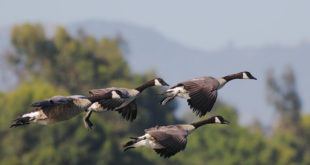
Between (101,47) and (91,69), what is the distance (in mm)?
12259

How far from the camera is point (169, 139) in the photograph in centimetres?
1282

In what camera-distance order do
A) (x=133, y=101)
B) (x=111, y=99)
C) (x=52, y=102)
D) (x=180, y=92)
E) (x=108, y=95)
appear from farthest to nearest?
(x=133, y=101) < (x=180, y=92) < (x=111, y=99) < (x=108, y=95) < (x=52, y=102)

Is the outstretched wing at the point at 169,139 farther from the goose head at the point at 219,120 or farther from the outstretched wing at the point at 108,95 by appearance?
the goose head at the point at 219,120

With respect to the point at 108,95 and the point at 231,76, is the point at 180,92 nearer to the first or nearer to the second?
the point at 231,76

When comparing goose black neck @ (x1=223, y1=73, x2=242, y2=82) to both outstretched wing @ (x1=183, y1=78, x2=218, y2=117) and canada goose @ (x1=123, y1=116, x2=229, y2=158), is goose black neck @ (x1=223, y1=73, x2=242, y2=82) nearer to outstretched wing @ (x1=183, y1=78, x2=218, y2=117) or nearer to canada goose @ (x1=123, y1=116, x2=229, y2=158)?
outstretched wing @ (x1=183, y1=78, x2=218, y2=117)

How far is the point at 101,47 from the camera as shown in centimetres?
11294

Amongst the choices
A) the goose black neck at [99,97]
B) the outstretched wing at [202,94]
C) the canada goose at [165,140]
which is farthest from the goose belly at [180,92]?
the goose black neck at [99,97]

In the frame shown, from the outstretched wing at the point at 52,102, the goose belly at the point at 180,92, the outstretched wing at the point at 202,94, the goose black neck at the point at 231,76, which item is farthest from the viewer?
the goose black neck at the point at 231,76

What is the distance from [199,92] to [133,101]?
1587mm

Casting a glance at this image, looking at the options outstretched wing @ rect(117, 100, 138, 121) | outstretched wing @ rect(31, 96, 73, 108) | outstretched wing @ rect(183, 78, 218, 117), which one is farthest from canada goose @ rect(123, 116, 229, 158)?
outstretched wing @ rect(117, 100, 138, 121)

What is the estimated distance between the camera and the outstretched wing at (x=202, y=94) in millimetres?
13852

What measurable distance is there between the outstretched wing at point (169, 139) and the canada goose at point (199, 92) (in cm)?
69

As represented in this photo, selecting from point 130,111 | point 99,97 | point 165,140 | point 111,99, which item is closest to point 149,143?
point 165,140

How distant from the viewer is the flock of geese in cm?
1288
